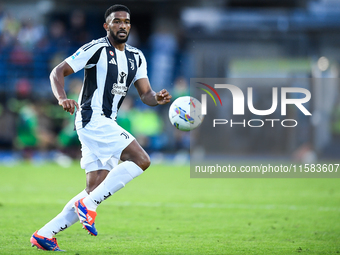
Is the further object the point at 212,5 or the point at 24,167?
the point at 212,5

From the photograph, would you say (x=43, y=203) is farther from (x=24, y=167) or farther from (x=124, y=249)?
(x=24, y=167)

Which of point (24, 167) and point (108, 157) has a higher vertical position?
point (108, 157)

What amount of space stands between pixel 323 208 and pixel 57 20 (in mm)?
17511

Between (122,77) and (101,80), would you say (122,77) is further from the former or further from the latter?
(101,80)

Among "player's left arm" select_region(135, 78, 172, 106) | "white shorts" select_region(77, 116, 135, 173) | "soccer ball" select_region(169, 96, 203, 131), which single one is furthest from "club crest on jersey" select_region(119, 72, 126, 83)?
"soccer ball" select_region(169, 96, 203, 131)

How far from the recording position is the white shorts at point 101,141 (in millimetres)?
4898

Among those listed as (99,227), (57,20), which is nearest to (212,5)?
(57,20)

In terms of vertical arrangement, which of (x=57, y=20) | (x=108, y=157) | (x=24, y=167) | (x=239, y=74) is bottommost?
(x=24, y=167)

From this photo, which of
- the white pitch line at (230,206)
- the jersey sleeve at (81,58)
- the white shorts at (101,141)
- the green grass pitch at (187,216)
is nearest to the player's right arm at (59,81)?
the jersey sleeve at (81,58)

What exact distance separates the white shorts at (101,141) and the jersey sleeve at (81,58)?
524mm

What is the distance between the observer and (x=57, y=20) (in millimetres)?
22656

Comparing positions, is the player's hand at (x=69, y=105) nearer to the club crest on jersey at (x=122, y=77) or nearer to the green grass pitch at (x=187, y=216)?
the club crest on jersey at (x=122, y=77)

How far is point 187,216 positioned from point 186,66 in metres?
12.9

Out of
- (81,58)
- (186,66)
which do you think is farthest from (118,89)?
(186,66)
